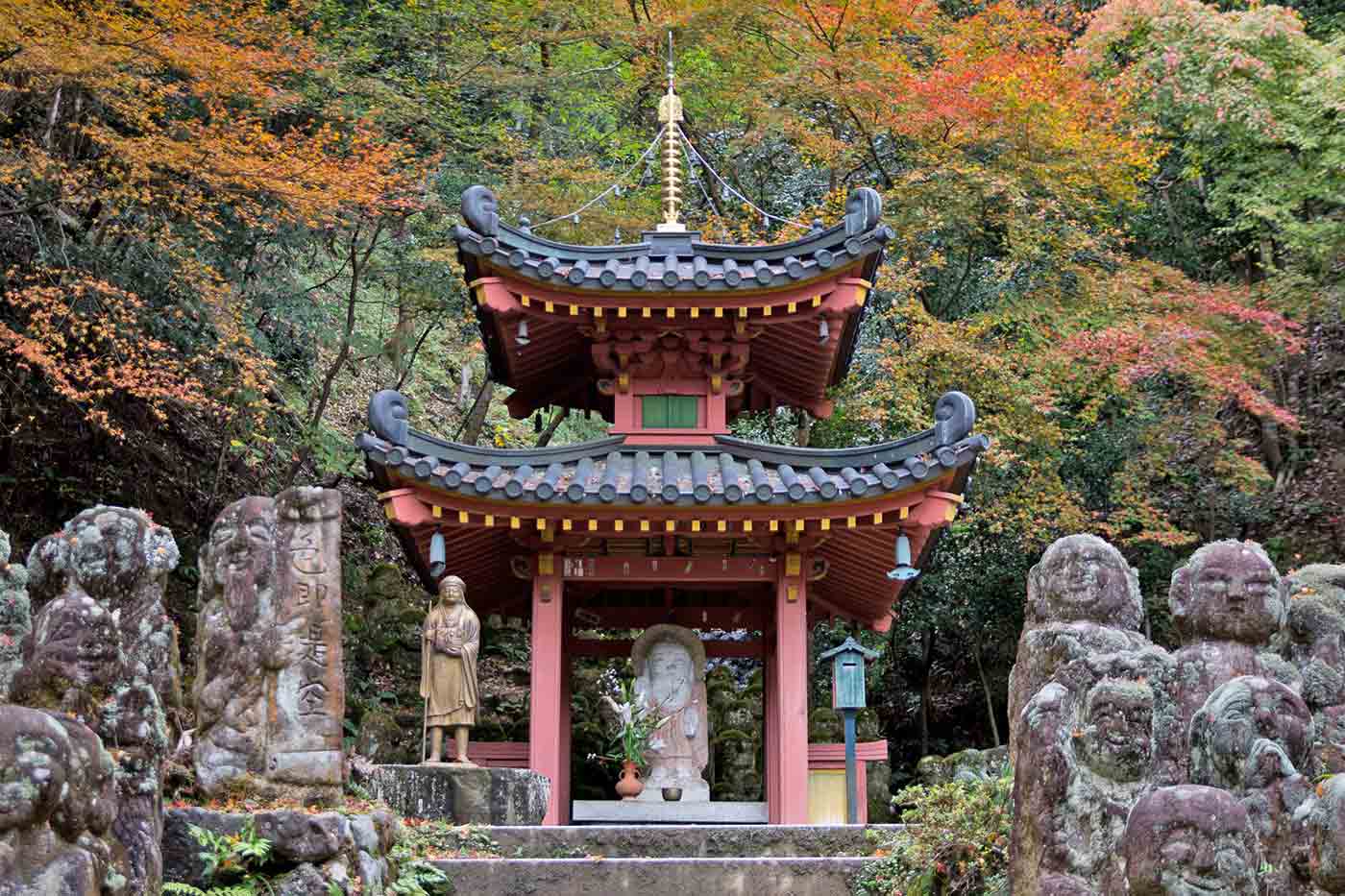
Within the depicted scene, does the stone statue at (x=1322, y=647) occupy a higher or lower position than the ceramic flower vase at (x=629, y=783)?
higher

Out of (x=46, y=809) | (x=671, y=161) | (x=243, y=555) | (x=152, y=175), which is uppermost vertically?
(x=671, y=161)

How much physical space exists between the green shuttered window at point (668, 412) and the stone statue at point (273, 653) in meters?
6.31

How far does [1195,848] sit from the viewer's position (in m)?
6.06

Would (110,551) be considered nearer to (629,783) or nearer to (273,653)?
(273,653)

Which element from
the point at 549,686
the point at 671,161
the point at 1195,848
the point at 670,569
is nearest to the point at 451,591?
the point at 549,686

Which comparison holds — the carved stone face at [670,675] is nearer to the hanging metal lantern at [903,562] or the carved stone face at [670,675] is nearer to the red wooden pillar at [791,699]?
the red wooden pillar at [791,699]

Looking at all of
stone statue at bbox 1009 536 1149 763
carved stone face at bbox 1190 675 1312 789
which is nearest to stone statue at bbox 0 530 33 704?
stone statue at bbox 1009 536 1149 763

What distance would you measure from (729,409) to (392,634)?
6357 millimetres

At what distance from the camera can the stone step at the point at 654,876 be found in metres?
10.7

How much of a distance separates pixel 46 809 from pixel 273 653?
3.77 meters

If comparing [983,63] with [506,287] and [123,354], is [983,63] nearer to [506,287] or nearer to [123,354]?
[506,287]

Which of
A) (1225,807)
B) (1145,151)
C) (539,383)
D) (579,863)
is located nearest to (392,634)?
(539,383)

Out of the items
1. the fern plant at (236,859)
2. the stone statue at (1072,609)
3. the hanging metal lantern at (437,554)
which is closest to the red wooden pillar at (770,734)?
the hanging metal lantern at (437,554)

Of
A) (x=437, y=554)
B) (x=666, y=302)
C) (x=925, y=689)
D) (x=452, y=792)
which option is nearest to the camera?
(x=452, y=792)
